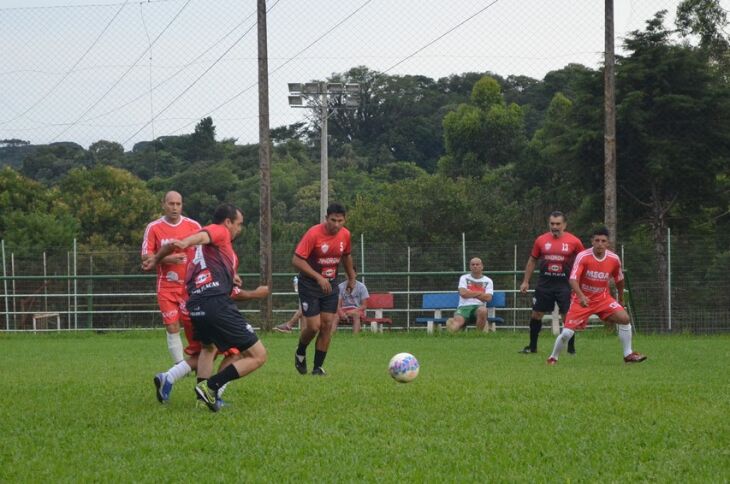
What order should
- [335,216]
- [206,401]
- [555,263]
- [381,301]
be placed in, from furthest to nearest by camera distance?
[381,301] < [555,263] < [335,216] < [206,401]

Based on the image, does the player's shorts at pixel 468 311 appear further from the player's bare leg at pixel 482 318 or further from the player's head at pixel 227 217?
the player's head at pixel 227 217

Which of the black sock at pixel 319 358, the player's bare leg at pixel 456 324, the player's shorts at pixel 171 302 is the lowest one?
the player's bare leg at pixel 456 324

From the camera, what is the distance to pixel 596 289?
14422 mm

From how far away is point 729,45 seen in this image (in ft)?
127

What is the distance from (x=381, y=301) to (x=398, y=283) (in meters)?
0.82

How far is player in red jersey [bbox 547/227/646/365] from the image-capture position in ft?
46.8

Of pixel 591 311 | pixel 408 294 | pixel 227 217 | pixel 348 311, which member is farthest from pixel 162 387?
pixel 408 294

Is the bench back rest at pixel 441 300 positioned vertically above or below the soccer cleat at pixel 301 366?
below

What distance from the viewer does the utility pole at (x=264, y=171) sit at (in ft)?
85.9

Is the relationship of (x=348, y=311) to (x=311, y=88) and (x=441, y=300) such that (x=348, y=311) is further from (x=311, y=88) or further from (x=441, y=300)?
(x=311, y=88)

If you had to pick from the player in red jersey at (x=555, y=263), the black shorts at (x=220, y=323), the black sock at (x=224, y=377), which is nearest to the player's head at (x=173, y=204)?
the black shorts at (x=220, y=323)

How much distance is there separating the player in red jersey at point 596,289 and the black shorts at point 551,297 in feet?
6.10

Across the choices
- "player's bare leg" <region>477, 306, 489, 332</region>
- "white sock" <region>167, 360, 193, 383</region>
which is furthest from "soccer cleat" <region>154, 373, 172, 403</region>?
"player's bare leg" <region>477, 306, 489, 332</region>

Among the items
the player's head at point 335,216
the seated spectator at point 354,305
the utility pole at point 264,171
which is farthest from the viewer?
the utility pole at point 264,171
